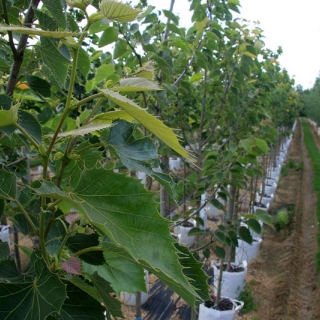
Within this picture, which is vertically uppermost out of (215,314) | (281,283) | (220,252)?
(220,252)

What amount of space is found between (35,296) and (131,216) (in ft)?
0.60

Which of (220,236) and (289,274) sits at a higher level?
(220,236)

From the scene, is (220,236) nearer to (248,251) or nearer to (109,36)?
(109,36)

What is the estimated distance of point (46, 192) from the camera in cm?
46

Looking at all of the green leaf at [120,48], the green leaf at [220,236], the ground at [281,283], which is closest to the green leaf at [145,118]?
the green leaf at [120,48]

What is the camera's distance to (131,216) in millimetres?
478

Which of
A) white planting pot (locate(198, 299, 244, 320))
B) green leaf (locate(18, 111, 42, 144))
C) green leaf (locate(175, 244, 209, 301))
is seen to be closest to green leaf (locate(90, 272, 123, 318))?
green leaf (locate(175, 244, 209, 301))

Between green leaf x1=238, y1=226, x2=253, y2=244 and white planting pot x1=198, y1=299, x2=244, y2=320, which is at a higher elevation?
green leaf x1=238, y1=226, x2=253, y2=244

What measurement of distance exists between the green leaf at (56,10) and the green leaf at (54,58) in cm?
7

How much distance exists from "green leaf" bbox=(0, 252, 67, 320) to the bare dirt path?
3.83 metres

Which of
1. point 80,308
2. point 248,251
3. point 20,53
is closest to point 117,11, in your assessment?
point 20,53

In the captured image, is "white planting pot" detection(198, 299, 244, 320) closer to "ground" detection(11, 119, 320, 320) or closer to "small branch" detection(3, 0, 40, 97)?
"ground" detection(11, 119, 320, 320)

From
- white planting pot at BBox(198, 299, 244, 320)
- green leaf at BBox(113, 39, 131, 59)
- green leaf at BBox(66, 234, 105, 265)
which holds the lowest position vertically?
white planting pot at BBox(198, 299, 244, 320)

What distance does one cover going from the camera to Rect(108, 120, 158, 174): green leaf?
1.99 feet
